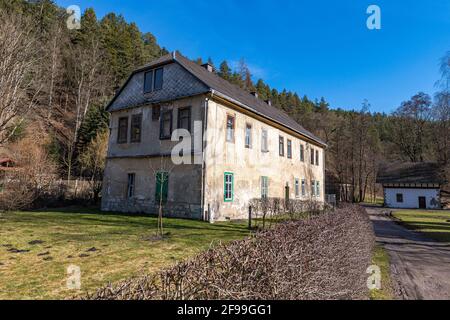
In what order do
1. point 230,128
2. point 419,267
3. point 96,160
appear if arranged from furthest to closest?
point 96,160 < point 230,128 < point 419,267

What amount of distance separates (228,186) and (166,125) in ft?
17.1

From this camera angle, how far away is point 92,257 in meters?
6.98

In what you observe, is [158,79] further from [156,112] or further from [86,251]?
[86,251]

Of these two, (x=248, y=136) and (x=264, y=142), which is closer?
(x=248, y=136)

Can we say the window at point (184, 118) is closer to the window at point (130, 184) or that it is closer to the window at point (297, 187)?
the window at point (130, 184)

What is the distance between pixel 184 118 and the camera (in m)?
15.6

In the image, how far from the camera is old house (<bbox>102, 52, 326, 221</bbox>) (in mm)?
14578

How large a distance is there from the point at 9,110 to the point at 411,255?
17092mm

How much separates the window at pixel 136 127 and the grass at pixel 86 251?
22.2 ft

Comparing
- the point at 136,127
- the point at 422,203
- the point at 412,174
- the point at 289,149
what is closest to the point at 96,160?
the point at 136,127

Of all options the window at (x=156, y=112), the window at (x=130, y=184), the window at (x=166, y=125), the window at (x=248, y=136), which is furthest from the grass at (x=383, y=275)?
the window at (x=130, y=184)
